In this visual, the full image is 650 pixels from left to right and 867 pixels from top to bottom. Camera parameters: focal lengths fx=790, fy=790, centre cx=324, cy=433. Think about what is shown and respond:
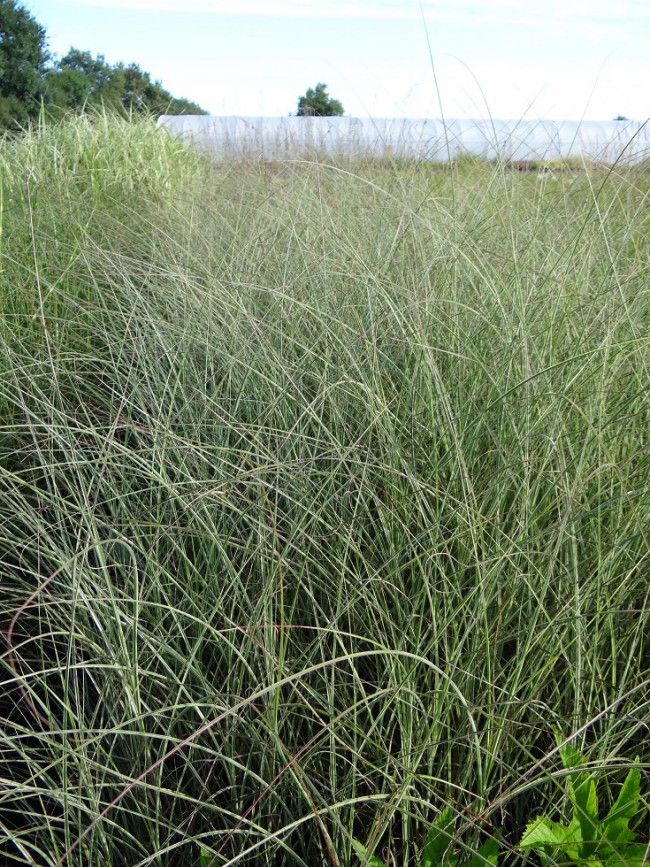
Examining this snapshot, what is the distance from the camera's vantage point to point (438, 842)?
1029 millimetres

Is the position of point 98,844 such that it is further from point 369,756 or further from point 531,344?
point 531,344

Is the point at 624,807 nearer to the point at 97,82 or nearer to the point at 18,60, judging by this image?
the point at 18,60

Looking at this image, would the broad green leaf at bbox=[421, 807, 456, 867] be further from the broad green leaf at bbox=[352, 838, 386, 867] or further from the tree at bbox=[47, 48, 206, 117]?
the tree at bbox=[47, 48, 206, 117]

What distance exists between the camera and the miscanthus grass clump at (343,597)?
1077 mm

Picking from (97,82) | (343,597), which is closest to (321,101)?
(97,82)

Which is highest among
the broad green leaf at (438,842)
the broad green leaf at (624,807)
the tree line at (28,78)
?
the tree line at (28,78)

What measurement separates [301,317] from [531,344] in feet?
1.81

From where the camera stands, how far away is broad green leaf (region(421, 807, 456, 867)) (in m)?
1.01

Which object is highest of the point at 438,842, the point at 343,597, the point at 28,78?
the point at 28,78

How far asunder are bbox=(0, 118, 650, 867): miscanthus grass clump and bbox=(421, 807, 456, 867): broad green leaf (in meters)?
0.03

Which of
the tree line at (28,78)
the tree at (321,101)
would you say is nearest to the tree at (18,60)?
the tree line at (28,78)

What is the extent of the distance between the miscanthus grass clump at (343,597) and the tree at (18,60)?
48.3 feet

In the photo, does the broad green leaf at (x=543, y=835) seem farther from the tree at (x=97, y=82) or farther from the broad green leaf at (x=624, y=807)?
the tree at (x=97, y=82)

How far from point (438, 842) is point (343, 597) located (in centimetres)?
42
